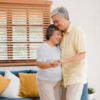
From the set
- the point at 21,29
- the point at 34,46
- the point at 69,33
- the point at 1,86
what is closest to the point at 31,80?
the point at 1,86

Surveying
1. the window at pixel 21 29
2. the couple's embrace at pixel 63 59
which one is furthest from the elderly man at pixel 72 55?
the window at pixel 21 29

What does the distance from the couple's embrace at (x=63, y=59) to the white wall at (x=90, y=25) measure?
2.09 meters

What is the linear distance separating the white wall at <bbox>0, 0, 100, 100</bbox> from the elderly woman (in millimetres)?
2099

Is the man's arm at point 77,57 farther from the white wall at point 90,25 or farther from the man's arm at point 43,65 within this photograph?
the white wall at point 90,25

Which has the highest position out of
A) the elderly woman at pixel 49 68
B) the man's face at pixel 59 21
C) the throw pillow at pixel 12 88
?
the man's face at pixel 59 21

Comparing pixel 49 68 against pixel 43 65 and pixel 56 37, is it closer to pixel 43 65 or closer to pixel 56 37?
pixel 43 65

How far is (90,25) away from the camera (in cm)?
373

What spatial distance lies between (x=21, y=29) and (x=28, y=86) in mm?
1305

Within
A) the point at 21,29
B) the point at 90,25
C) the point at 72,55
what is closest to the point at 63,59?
the point at 72,55

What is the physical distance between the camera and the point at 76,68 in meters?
1.61

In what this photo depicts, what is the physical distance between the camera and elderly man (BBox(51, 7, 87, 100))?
157 centimetres

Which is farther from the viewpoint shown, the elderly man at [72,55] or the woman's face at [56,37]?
the woman's face at [56,37]

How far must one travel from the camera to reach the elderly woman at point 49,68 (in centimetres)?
162

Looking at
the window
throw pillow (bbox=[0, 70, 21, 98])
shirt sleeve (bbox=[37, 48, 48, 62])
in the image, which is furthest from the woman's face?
the window
